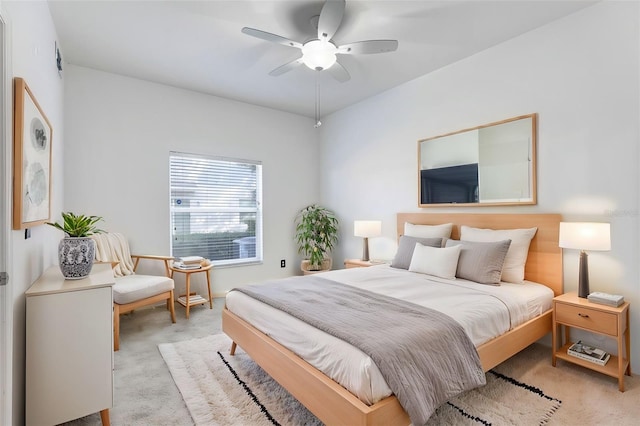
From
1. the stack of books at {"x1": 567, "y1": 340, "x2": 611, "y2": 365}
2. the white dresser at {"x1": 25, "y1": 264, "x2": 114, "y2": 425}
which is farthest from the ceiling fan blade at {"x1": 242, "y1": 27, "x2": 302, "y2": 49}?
the stack of books at {"x1": 567, "y1": 340, "x2": 611, "y2": 365}

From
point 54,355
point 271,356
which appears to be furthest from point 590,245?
point 54,355

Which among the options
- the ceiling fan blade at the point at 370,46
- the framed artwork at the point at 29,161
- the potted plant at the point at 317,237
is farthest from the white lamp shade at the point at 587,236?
the framed artwork at the point at 29,161

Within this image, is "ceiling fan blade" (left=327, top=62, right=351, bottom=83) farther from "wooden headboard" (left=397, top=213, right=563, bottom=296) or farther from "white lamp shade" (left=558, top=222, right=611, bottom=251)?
"white lamp shade" (left=558, top=222, right=611, bottom=251)

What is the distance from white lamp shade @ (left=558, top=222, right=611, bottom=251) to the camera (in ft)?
7.29

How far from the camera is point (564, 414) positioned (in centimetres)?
185

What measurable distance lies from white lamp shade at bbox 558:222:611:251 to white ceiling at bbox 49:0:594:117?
5.65ft

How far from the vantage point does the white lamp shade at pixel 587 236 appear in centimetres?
222

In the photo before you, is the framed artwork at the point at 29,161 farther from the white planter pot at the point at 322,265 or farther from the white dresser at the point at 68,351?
the white planter pot at the point at 322,265

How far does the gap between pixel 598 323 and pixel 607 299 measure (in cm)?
18

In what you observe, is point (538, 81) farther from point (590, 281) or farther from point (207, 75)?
point (207, 75)

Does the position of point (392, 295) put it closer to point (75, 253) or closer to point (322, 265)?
point (75, 253)

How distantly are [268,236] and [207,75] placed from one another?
2.34m

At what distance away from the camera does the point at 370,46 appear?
2.41 meters

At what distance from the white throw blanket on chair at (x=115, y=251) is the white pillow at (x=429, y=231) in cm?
317
